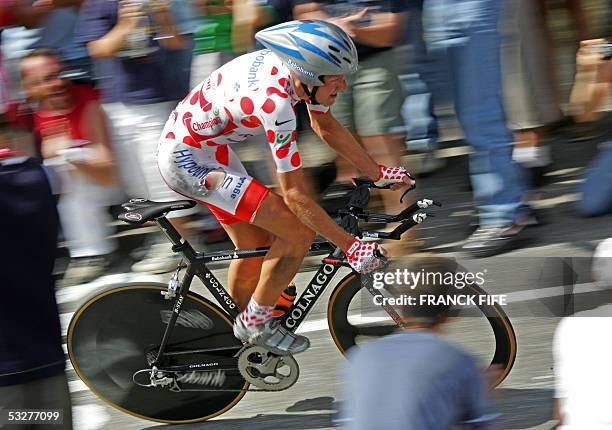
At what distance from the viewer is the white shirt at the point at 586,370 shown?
11.7 ft

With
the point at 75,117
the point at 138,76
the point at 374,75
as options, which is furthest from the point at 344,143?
the point at 75,117

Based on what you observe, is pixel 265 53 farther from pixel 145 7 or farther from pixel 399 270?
pixel 145 7

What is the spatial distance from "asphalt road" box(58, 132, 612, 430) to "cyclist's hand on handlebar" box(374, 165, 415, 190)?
→ 1.66 feet

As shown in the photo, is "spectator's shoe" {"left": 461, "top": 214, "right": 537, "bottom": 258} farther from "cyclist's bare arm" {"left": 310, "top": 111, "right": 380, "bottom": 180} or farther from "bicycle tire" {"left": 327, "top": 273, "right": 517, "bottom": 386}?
"cyclist's bare arm" {"left": 310, "top": 111, "right": 380, "bottom": 180}

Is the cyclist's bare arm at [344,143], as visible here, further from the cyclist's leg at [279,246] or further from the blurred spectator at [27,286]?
the blurred spectator at [27,286]

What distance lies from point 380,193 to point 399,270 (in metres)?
2.78

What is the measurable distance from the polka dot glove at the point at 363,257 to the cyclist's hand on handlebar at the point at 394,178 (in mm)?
498

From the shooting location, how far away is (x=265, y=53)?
5.10 meters

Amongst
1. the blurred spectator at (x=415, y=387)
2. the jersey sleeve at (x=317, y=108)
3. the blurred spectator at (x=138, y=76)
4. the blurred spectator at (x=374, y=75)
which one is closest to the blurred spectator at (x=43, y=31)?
the blurred spectator at (x=138, y=76)

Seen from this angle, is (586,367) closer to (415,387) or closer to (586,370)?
(586,370)

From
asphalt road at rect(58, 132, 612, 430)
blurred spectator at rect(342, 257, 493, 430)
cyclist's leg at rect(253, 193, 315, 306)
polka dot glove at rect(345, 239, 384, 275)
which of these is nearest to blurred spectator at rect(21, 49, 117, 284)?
asphalt road at rect(58, 132, 612, 430)

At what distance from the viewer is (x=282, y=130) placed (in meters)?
4.82

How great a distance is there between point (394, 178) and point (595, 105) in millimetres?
3526

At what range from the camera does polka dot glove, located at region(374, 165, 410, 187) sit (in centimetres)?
522
